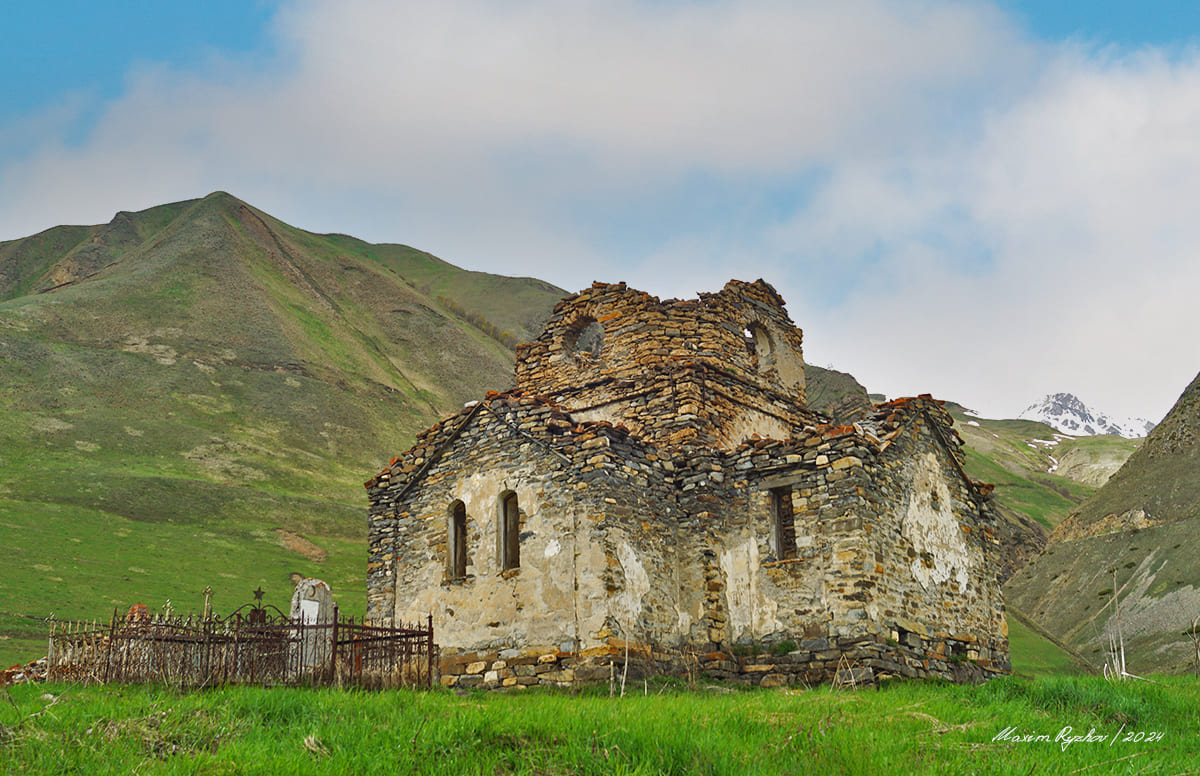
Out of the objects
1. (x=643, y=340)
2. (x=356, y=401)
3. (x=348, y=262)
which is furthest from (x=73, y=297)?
(x=643, y=340)

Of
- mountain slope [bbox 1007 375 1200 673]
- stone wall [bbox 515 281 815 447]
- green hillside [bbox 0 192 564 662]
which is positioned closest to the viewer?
stone wall [bbox 515 281 815 447]

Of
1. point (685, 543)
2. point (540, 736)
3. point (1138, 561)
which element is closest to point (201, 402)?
point (1138, 561)

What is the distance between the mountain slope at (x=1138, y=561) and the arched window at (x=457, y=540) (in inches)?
825

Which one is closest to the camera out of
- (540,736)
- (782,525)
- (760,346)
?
(540,736)

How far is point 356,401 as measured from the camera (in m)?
96.4

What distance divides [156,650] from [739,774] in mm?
7479

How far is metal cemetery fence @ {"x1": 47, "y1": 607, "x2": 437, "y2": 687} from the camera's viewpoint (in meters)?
10.7

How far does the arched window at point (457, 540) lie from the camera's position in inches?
683

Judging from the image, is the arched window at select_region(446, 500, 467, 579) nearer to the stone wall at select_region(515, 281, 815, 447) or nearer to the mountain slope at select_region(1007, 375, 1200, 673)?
the stone wall at select_region(515, 281, 815, 447)

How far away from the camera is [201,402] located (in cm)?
7994

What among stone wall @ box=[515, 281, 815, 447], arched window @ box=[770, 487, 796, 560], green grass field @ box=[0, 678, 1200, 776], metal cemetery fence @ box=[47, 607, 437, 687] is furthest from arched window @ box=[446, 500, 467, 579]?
green grass field @ box=[0, 678, 1200, 776]

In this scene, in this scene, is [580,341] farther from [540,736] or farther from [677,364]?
[540,736]

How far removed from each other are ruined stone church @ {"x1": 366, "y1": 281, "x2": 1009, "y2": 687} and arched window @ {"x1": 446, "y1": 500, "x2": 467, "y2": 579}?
3 centimetres

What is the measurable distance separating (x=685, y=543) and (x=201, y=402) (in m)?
73.6
